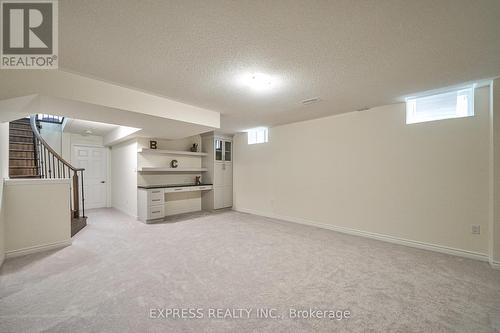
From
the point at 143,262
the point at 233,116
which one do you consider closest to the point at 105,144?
the point at 233,116

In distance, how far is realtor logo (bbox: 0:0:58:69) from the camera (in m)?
1.44

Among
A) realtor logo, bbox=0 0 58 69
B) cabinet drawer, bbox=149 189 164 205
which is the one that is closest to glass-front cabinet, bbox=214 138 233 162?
cabinet drawer, bbox=149 189 164 205

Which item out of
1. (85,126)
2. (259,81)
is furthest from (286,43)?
(85,126)

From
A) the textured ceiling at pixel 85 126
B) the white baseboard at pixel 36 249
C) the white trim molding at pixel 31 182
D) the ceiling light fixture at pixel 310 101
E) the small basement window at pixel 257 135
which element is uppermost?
the ceiling light fixture at pixel 310 101

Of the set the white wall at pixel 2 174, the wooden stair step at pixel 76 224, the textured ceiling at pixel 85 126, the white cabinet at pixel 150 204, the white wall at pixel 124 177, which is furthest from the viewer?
the white wall at pixel 124 177

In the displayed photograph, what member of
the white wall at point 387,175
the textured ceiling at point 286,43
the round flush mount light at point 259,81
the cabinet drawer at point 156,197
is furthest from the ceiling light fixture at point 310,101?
the cabinet drawer at point 156,197

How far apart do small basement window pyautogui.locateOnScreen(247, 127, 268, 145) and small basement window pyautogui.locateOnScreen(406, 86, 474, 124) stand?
3.23 meters

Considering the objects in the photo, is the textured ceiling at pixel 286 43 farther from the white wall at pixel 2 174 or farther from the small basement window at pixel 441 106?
the white wall at pixel 2 174

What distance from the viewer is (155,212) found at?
477 centimetres

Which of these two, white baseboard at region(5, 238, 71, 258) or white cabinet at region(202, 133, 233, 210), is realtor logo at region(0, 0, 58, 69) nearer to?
white baseboard at region(5, 238, 71, 258)

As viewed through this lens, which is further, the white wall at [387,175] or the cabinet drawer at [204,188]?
the cabinet drawer at [204,188]

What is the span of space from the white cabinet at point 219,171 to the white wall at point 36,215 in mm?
3355

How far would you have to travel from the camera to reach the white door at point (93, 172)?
618 centimetres

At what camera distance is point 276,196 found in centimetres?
530
